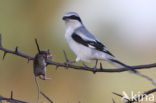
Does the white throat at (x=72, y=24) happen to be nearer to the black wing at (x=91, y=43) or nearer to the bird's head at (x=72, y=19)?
the bird's head at (x=72, y=19)

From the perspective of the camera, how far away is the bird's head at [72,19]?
2.75 metres

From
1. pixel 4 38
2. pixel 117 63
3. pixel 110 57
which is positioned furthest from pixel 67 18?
pixel 4 38

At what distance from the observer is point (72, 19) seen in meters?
2.79

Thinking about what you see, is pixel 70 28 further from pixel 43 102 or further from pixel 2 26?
pixel 2 26

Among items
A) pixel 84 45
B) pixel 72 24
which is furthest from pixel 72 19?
pixel 84 45

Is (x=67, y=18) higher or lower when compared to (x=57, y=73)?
higher

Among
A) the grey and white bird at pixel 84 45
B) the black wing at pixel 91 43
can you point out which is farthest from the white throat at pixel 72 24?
the black wing at pixel 91 43

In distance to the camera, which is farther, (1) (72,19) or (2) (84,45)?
(1) (72,19)

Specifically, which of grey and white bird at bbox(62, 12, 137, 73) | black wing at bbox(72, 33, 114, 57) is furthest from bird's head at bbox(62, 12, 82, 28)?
black wing at bbox(72, 33, 114, 57)

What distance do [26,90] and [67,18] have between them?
5.97ft

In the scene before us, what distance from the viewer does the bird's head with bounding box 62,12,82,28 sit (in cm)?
275

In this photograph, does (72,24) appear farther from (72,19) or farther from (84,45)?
(84,45)

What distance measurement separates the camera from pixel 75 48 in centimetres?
247

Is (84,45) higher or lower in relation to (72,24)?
lower
